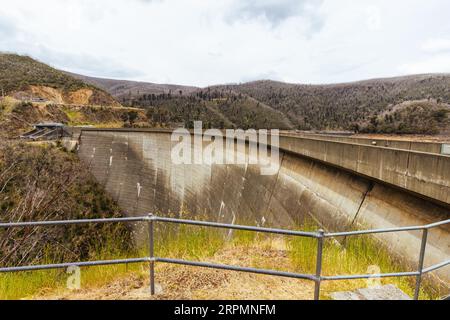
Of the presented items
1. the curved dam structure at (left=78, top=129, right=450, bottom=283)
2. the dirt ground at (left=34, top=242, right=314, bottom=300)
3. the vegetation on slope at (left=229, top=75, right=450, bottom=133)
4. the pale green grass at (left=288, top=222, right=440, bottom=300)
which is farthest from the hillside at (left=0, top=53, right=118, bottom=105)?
the pale green grass at (left=288, top=222, right=440, bottom=300)

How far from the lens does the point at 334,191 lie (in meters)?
7.18

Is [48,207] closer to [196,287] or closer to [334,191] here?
[196,287]

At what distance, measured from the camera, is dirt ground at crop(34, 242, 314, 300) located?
316cm

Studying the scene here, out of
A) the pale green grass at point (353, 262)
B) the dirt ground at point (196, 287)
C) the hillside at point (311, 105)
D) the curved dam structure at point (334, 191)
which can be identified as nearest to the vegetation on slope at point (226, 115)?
the hillside at point (311, 105)

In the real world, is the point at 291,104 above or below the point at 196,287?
above

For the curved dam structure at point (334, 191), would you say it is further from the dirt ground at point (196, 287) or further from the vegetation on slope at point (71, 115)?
the vegetation on slope at point (71, 115)

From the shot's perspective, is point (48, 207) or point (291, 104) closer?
point (48, 207)

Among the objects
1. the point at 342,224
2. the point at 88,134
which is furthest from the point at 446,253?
the point at 88,134

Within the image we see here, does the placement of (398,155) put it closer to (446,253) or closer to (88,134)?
(446,253)

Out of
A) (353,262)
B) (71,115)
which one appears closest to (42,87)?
(71,115)

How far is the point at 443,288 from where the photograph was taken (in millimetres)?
3738

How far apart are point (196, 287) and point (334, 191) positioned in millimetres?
5069

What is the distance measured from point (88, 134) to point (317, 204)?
3316cm

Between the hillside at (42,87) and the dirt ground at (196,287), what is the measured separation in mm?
59899
